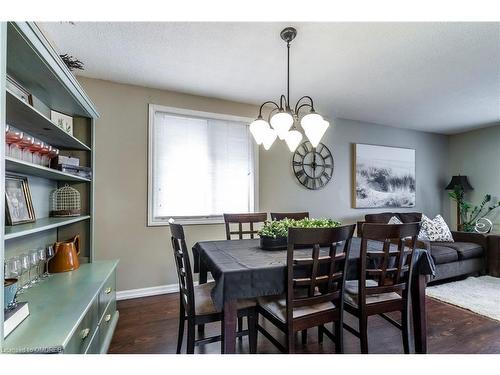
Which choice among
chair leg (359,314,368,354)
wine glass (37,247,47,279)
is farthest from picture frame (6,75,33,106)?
chair leg (359,314,368,354)

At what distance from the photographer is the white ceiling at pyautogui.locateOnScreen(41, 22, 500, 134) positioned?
201cm

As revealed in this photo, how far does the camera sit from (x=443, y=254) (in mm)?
3355

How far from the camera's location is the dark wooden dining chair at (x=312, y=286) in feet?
A: 4.72

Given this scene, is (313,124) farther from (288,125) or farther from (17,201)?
(17,201)

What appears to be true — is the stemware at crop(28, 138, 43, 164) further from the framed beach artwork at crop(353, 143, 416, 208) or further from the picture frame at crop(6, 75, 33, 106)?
the framed beach artwork at crop(353, 143, 416, 208)

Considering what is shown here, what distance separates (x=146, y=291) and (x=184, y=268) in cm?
172

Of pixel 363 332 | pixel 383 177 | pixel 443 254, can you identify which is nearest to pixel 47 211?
pixel 363 332

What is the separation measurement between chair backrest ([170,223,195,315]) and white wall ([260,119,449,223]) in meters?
2.03

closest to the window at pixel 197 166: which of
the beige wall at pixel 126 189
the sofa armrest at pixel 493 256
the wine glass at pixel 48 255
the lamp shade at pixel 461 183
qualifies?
the beige wall at pixel 126 189
